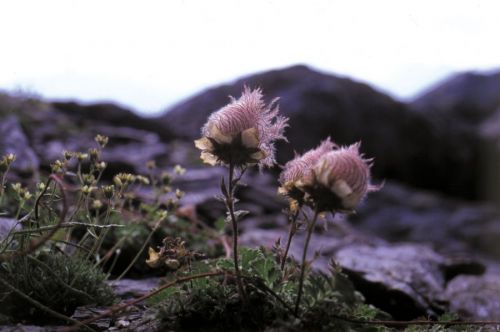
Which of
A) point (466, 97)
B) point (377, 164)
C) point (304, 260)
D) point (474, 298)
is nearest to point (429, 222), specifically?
point (377, 164)

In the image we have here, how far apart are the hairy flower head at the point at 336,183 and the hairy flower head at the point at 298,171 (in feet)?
0.18

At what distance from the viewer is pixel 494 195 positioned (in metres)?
14.4

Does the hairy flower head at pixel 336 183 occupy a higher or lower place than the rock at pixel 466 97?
lower

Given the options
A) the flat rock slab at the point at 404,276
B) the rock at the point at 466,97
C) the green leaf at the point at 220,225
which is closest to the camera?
the flat rock slab at the point at 404,276

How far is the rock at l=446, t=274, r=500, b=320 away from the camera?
11.7ft

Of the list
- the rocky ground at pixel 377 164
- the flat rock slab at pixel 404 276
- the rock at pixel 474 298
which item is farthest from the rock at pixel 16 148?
the rock at pixel 474 298

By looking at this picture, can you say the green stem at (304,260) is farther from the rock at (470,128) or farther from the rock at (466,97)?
the rock at (466,97)

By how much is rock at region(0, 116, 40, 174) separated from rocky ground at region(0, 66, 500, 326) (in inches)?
0.7

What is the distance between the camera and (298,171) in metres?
2.02

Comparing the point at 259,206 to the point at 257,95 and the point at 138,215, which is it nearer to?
the point at 138,215

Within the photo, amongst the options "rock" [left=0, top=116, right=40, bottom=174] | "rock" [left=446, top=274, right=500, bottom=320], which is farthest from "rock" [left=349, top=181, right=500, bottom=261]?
"rock" [left=0, top=116, right=40, bottom=174]

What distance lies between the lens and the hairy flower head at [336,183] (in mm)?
1779

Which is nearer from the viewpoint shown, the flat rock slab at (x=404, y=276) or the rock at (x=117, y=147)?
the flat rock slab at (x=404, y=276)

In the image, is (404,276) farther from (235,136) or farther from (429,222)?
(429,222)
